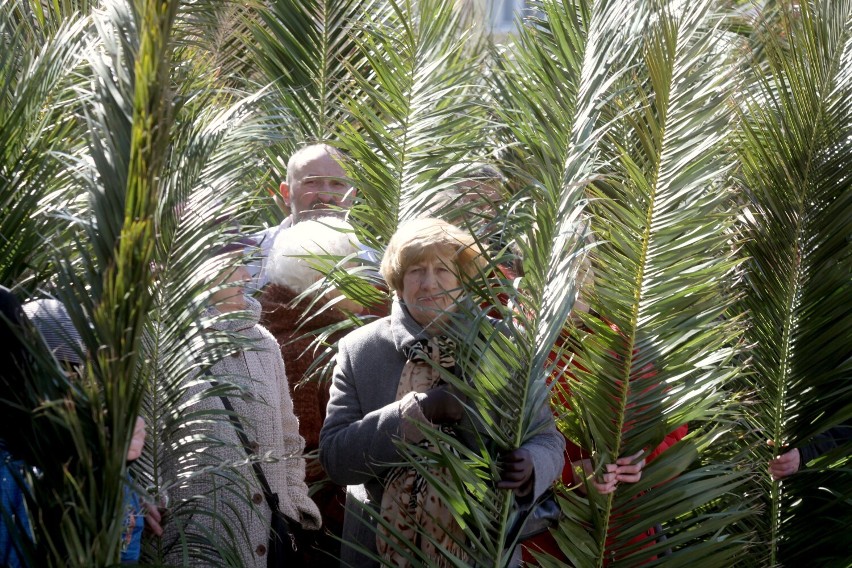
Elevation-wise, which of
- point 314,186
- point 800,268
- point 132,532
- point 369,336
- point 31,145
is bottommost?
point 800,268

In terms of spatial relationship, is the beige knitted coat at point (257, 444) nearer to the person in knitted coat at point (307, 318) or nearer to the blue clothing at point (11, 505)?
the person in knitted coat at point (307, 318)

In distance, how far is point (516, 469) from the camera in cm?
337

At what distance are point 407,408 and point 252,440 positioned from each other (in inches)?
24.2

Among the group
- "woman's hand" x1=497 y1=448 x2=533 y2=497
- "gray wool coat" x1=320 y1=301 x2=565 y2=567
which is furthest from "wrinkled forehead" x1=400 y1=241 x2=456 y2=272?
"woman's hand" x1=497 y1=448 x2=533 y2=497

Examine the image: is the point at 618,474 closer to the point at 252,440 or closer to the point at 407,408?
the point at 407,408

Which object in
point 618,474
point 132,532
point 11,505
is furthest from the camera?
point 618,474

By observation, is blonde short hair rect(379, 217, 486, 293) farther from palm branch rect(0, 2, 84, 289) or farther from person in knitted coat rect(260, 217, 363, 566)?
palm branch rect(0, 2, 84, 289)

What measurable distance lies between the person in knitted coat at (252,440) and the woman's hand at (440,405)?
44 centimetres

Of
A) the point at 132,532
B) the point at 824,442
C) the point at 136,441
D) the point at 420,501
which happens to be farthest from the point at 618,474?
the point at 136,441

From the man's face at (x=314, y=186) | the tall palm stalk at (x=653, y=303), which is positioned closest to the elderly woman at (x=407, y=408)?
the tall palm stalk at (x=653, y=303)

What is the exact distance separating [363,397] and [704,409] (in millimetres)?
1063

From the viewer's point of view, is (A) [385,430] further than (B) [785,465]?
No

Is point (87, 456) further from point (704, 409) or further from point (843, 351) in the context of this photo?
point (843, 351)

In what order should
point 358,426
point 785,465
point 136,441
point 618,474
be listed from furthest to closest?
point 785,465, point 618,474, point 358,426, point 136,441
